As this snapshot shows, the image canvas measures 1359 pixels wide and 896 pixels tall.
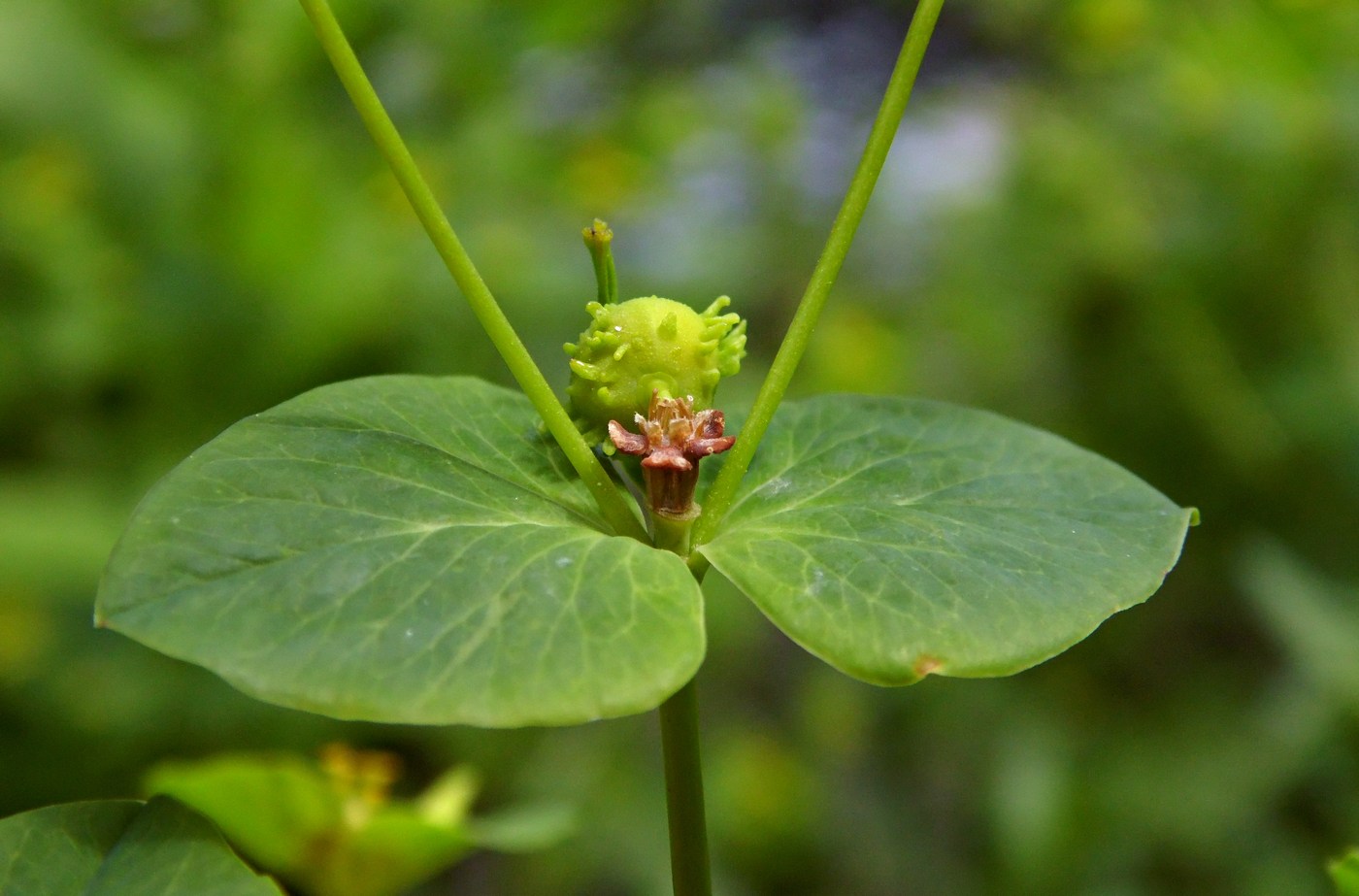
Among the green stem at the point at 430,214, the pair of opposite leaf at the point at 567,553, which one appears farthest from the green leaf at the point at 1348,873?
the green stem at the point at 430,214

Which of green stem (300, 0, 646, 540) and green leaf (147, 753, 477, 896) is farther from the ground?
green stem (300, 0, 646, 540)

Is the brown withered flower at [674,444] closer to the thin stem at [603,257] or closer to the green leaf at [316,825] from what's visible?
the thin stem at [603,257]

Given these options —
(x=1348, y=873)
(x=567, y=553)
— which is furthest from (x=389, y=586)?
(x=1348, y=873)

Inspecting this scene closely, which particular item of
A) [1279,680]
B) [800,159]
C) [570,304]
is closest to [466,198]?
[570,304]

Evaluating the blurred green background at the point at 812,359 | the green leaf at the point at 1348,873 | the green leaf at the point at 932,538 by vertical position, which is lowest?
the blurred green background at the point at 812,359

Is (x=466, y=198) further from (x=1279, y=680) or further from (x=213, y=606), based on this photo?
(x=213, y=606)

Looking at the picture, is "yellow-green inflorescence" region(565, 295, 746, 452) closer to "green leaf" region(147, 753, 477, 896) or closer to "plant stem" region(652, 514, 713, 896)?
"plant stem" region(652, 514, 713, 896)

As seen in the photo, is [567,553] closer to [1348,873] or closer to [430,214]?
[430,214]

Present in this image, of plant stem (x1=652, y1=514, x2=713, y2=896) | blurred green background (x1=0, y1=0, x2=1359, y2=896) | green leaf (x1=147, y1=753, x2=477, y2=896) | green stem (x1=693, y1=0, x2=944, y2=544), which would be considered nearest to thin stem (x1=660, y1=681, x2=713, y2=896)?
plant stem (x1=652, y1=514, x2=713, y2=896)
